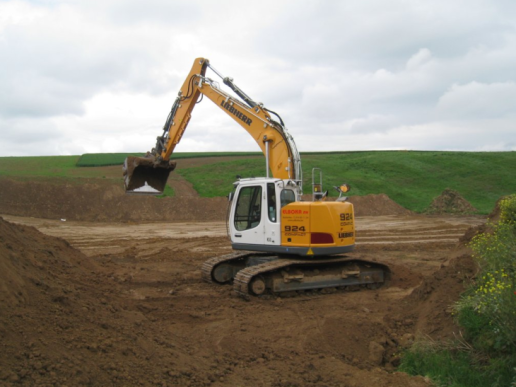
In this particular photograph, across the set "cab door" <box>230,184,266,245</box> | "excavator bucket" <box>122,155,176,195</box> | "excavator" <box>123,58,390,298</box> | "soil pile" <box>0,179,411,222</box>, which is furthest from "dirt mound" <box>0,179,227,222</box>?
"cab door" <box>230,184,266,245</box>

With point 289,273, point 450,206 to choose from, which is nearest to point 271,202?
point 289,273

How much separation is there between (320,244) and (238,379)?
15.6 feet

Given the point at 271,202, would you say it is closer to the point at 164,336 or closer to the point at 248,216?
the point at 248,216

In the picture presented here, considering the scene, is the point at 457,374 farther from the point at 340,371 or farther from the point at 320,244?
the point at 320,244

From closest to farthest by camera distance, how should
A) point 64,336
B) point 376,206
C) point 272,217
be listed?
point 64,336 → point 272,217 → point 376,206

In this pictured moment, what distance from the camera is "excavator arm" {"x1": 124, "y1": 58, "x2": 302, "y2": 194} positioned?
1105cm

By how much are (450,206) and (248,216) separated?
25343 mm

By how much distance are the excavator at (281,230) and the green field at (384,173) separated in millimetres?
23384

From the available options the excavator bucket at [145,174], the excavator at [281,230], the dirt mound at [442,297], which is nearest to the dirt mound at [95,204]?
the excavator bucket at [145,174]

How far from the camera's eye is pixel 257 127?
37.8 feet

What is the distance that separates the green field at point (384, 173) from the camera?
37.3 m

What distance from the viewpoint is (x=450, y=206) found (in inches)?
1275

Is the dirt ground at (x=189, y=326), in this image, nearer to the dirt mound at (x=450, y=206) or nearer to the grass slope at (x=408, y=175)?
the dirt mound at (x=450, y=206)

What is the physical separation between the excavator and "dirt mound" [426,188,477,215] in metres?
23.1
